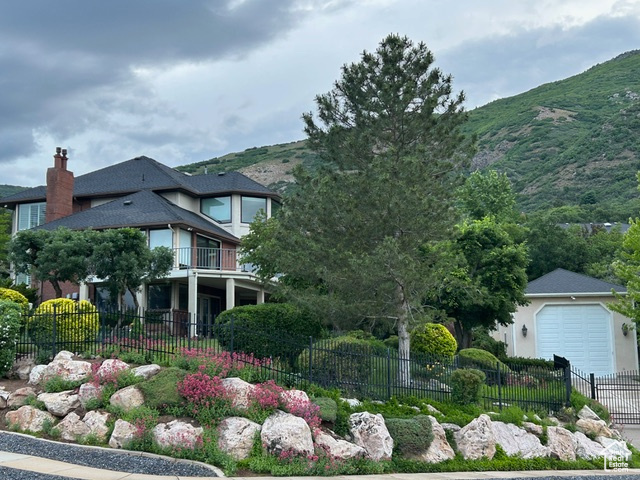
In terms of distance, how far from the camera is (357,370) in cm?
1416

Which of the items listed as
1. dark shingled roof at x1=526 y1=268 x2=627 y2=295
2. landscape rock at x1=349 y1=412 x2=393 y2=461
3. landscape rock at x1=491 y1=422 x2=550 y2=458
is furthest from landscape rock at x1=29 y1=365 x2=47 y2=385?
dark shingled roof at x1=526 y1=268 x2=627 y2=295

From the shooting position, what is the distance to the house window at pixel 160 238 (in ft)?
90.5

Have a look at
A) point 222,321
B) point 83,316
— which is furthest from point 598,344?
point 83,316

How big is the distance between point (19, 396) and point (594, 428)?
40.4 feet

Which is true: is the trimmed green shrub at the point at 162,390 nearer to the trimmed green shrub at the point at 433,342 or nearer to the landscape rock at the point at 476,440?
the landscape rock at the point at 476,440

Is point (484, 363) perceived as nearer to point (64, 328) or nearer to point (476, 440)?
point (476, 440)

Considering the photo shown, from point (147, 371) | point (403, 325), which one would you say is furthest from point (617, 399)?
point (147, 371)

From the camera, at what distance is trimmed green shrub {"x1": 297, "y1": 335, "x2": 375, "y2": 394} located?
1384cm

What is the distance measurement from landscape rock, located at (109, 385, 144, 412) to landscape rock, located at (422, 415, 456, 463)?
5216mm

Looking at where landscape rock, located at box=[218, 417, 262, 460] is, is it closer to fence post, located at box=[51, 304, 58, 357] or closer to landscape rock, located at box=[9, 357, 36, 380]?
fence post, located at box=[51, 304, 58, 357]

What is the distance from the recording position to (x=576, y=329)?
28453 millimetres

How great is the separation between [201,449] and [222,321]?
200 inches

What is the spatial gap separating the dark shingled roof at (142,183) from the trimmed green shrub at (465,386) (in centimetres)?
1904

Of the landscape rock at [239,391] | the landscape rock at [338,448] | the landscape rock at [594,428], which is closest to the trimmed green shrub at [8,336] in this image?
the landscape rock at [239,391]
